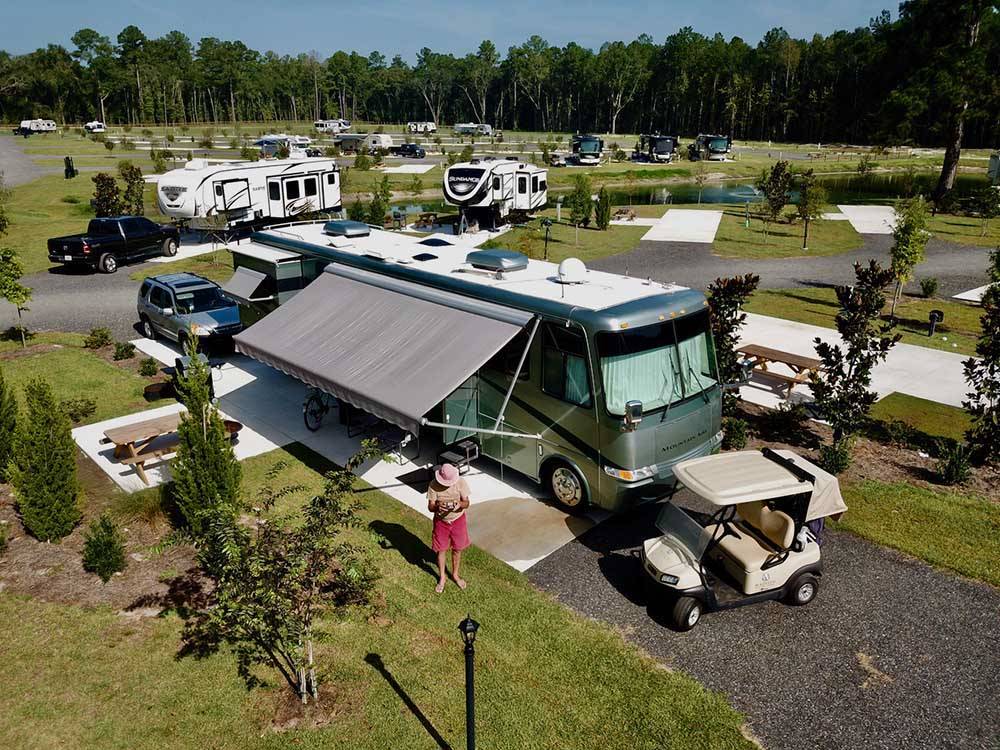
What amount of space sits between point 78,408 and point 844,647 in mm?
13555

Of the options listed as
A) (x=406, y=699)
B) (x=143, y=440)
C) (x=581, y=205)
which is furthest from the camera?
(x=581, y=205)

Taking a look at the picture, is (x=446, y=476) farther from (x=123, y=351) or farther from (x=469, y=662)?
(x=123, y=351)

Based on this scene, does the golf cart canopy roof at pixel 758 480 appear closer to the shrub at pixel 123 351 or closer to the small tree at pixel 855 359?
the small tree at pixel 855 359

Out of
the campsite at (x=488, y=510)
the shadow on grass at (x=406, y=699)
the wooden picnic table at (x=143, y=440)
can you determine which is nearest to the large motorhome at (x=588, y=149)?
the campsite at (x=488, y=510)

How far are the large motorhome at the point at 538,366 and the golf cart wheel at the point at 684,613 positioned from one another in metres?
1.82

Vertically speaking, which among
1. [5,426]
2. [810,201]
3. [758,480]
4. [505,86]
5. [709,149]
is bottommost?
[5,426]

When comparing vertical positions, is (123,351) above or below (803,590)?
above

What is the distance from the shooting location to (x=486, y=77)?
450 feet

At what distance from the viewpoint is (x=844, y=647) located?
7848 mm

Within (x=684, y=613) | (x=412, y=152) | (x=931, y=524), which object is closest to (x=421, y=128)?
(x=412, y=152)

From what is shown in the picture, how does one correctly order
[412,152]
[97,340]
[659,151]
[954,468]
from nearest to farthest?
[954,468], [97,340], [412,152], [659,151]

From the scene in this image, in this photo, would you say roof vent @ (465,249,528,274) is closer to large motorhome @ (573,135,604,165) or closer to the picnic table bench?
the picnic table bench

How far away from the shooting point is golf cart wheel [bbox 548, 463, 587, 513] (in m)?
10.1

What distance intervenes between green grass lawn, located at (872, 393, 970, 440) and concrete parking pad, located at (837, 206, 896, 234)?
21875 millimetres
